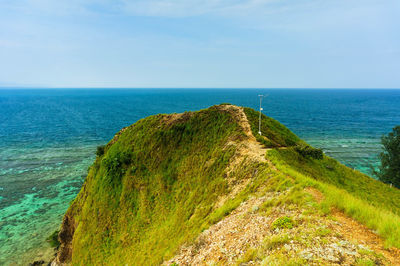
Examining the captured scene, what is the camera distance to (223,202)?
81.3 feet

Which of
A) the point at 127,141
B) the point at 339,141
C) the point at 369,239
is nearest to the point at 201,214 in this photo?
the point at 369,239

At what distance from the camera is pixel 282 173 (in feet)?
73.9

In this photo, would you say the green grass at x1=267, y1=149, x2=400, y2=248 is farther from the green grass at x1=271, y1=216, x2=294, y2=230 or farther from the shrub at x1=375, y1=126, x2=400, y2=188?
the shrub at x1=375, y1=126, x2=400, y2=188

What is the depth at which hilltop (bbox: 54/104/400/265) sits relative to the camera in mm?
13016

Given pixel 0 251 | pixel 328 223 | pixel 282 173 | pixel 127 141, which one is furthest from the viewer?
pixel 127 141

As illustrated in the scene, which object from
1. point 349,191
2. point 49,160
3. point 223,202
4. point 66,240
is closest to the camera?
point 223,202

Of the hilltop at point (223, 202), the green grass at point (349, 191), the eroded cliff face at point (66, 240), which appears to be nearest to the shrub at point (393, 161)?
the hilltop at point (223, 202)

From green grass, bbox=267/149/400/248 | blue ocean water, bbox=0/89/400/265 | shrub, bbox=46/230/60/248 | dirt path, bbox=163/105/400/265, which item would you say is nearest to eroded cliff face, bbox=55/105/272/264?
dirt path, bbox=163/105/400/265

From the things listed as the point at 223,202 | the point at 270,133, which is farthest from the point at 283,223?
the point at 270,133

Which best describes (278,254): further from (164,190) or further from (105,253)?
(105,253)

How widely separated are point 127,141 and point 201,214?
2800 centimetres

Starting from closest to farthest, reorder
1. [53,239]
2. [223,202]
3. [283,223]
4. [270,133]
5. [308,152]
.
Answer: [283,223], [223,202], [308,152], [270,133], [53,239]

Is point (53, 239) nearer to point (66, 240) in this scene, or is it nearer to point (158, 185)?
point (66, 240)

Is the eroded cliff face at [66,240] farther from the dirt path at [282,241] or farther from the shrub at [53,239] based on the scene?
the dirt path at [282,241]
